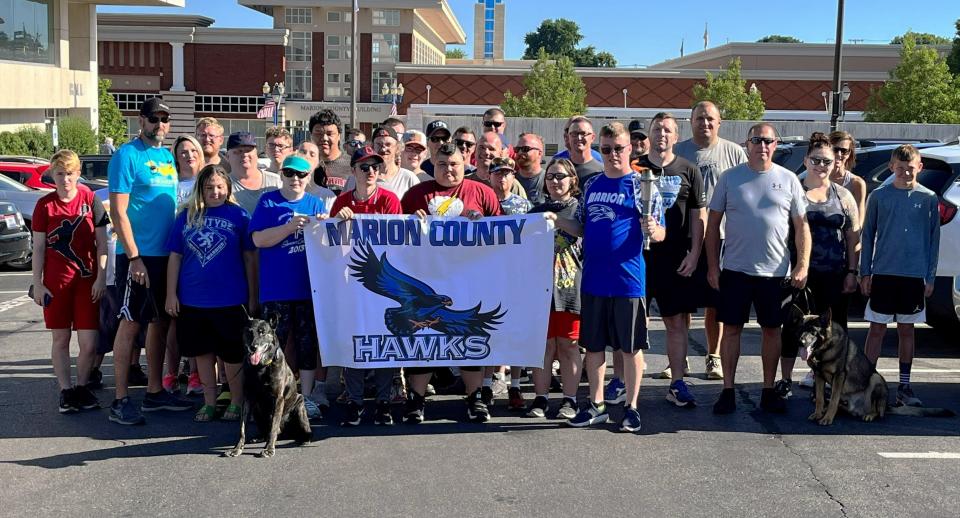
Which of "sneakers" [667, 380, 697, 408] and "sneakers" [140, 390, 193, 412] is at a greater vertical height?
"sneakers" [667, 380, 697, 408]

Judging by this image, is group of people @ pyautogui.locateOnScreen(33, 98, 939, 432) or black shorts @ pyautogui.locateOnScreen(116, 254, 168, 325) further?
black shorts @ pyautogui.locateOnScreen(116, 254, 168, 325)

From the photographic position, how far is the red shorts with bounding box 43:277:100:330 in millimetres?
7629

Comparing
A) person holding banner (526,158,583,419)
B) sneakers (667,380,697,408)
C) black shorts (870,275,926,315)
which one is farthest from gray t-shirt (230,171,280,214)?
black shorts (870,275,926,315)

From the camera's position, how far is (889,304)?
8141 mm

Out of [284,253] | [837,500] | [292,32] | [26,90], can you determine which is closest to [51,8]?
[26,90]

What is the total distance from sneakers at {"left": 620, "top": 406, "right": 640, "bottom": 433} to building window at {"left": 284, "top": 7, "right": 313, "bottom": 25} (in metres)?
72.8

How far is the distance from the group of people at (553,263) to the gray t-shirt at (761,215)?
0.04 feet

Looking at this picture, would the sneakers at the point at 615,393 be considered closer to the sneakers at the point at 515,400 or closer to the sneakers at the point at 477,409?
the sneakers at the point at 515,400

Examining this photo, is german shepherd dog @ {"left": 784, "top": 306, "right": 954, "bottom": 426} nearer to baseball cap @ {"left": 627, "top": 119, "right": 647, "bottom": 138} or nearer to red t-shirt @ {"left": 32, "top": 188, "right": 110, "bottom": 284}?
baseball cap @ {"left": 627, "top": 119, "right": 647, "bottom": 138}

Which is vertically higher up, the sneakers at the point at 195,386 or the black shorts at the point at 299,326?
the black shorts at the point at 299,326

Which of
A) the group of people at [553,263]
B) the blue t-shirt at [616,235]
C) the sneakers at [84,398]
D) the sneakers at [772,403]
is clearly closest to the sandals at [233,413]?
the group of people at [553,263]

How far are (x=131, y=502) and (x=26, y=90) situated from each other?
129ft

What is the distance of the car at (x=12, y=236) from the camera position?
53.6 ft

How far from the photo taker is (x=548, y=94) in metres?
59.0
